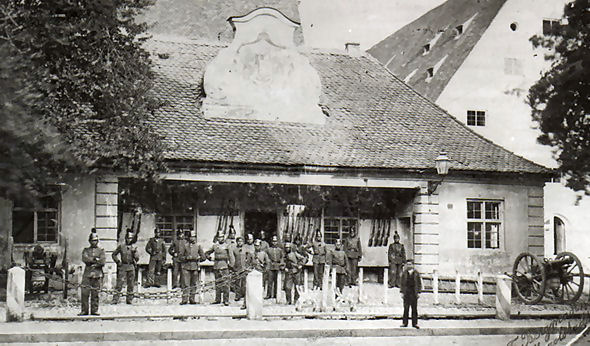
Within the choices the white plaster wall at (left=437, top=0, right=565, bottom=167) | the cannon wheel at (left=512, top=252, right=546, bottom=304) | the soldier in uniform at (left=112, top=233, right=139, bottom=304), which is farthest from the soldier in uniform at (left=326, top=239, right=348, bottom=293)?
the white plaster wall at (left=437, top=0, right=565, bottom=167)

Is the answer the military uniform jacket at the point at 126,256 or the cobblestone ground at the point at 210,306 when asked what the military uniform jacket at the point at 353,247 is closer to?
the cobblestone ground at the point at 210,306

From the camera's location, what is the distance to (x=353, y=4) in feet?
47.0

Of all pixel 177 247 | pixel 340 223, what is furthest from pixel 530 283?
pixel 177 247

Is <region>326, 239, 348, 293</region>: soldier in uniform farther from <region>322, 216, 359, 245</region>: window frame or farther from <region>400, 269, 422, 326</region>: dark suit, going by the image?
<region>400, 269, 422, 326</region>: dark suit

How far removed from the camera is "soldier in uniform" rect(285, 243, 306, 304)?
15.4 metres

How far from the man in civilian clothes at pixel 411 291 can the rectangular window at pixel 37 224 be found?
8606 mm

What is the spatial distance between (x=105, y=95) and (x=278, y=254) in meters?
4.93

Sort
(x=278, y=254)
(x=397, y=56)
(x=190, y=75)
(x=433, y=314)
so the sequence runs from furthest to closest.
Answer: (x=397, y=56) → (x=190, y=75) → (x=278, y=254) → (x=433, y=314)

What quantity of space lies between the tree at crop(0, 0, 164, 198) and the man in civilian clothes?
6.46 m

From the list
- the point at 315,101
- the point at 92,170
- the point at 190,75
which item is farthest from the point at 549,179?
the point at 92,170

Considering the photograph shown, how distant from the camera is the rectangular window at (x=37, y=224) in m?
17.0

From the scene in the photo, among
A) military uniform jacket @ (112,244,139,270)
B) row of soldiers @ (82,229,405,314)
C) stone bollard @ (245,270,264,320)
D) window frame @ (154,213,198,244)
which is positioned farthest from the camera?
window frame @ (154,213,198,244)

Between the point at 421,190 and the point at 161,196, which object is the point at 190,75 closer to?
the point at 161,196

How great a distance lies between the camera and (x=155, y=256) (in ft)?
57.9
